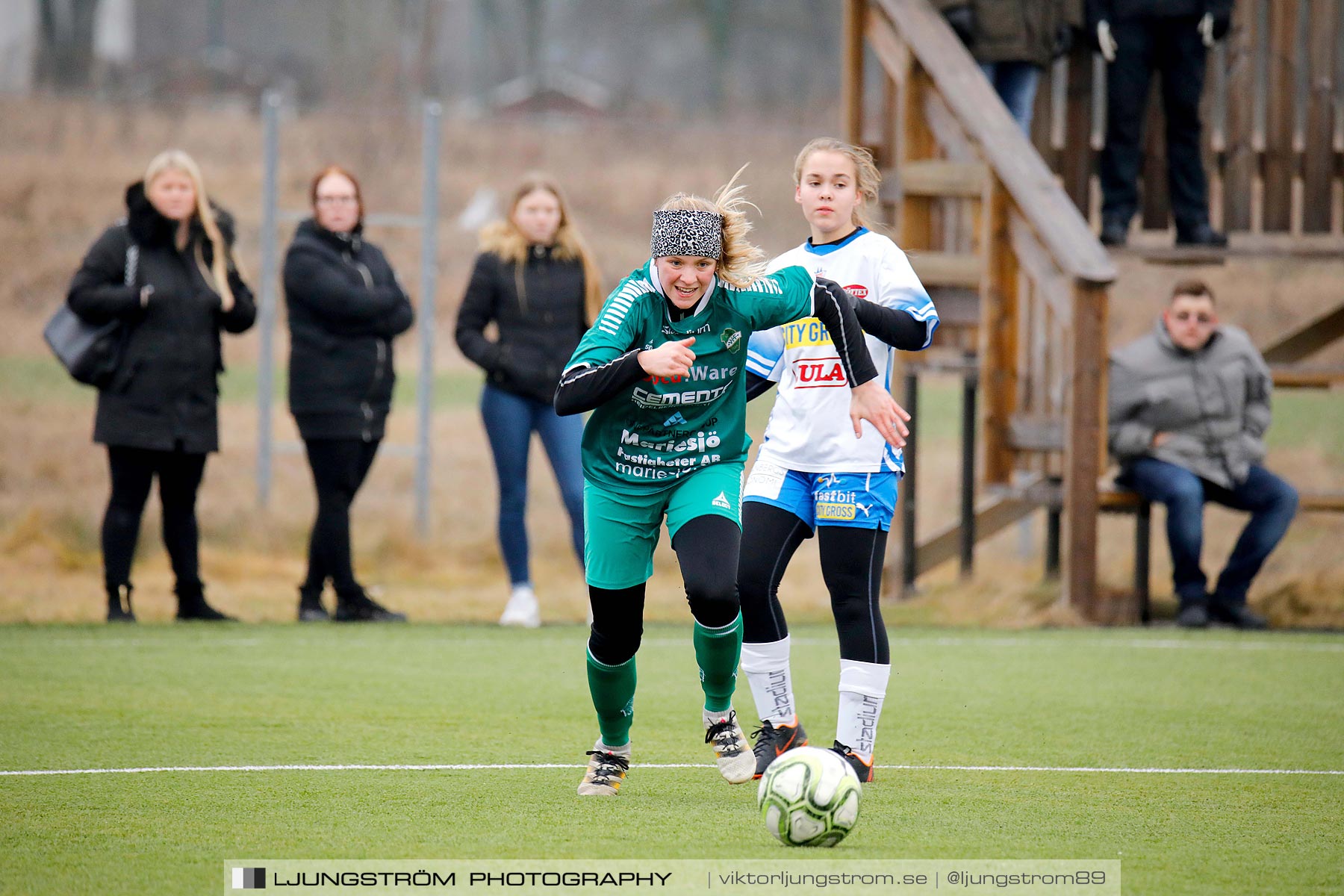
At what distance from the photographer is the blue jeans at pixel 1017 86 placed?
34.4 feet

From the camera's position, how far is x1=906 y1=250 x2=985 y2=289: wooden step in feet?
34.0

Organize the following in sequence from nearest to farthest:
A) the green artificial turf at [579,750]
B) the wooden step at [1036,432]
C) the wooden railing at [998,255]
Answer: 1. the green artificial turf at [579,750]
2. the wooden railing at [998,255]
3. the wooden step at [1036,432]

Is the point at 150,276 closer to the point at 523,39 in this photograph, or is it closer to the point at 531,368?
the point at 531,368

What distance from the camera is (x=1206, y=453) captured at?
953 cm

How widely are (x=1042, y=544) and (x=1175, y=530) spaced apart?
17.4 ft

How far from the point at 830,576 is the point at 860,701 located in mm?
384

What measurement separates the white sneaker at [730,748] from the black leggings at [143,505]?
4.45 m

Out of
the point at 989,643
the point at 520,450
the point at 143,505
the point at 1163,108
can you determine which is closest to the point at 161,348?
the point at 143,505

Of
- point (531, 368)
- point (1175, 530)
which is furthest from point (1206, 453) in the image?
point (531, 368)

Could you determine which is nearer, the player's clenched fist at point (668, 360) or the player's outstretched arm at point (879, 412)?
the player's clenched fist at point (668, 360)

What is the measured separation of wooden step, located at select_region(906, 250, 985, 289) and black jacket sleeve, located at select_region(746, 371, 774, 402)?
4987 millimetres

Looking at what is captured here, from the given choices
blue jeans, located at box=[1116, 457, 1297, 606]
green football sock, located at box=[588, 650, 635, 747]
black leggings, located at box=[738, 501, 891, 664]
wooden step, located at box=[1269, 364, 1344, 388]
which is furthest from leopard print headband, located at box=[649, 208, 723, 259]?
wooden step, located at box=[1269, 364, 1344, 388]

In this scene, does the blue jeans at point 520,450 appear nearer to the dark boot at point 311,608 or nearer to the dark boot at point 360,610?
the dark boot at point 360,610

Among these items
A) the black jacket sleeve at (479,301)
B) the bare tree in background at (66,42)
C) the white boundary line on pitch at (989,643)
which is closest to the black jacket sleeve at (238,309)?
the black jacket sleeve at (479,301)
